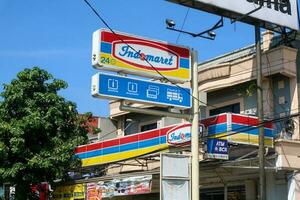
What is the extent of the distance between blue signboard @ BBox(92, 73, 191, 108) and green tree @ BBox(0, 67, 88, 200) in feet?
27.5

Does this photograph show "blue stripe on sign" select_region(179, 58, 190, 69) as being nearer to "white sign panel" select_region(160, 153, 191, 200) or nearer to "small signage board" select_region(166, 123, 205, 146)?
"white sign panel" select_region(160, 153, 191, 200)

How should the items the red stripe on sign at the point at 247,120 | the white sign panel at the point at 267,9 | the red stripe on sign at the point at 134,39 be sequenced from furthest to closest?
the white sign panel at the point at 267,9 → the red stripe on sign at the point at 247,120 → the red stripe on sign at the point at 134,39

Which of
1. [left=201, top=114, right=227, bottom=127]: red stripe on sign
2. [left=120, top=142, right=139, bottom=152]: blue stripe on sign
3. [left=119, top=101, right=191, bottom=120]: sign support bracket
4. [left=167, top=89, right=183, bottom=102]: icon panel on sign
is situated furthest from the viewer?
[left=120, top=142, right=139, bottom=152]: blue stripe on sign

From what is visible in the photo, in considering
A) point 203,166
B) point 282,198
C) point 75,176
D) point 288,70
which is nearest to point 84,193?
point 75,176

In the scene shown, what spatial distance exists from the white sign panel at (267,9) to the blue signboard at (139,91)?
4.91 metres

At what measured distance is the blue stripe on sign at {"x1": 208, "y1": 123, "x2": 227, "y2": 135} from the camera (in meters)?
18.0

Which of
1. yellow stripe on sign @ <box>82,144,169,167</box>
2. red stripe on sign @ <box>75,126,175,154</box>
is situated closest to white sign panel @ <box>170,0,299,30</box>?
red stripe on sign @ <box>75,126,175,154</box>

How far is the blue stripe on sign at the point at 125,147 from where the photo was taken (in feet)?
68.8

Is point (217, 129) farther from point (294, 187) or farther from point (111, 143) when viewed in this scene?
point (111, 143)

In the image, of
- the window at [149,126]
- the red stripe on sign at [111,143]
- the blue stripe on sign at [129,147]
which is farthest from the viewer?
the window at [149,126]

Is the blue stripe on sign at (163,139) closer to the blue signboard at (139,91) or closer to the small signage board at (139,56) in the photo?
the small signage board at (139,56)

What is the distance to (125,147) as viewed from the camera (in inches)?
891

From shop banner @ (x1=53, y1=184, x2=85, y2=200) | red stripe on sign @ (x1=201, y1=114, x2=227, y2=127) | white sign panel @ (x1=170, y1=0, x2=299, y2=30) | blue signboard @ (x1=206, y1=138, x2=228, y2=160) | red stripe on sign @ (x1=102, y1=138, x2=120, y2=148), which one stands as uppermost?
white sign panel @ (x1=170, y1=0, x2=299, y2=30)

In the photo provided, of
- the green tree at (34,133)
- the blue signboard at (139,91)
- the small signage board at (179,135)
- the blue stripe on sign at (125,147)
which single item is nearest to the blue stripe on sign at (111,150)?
the blue stripe on sign at (125,147)
